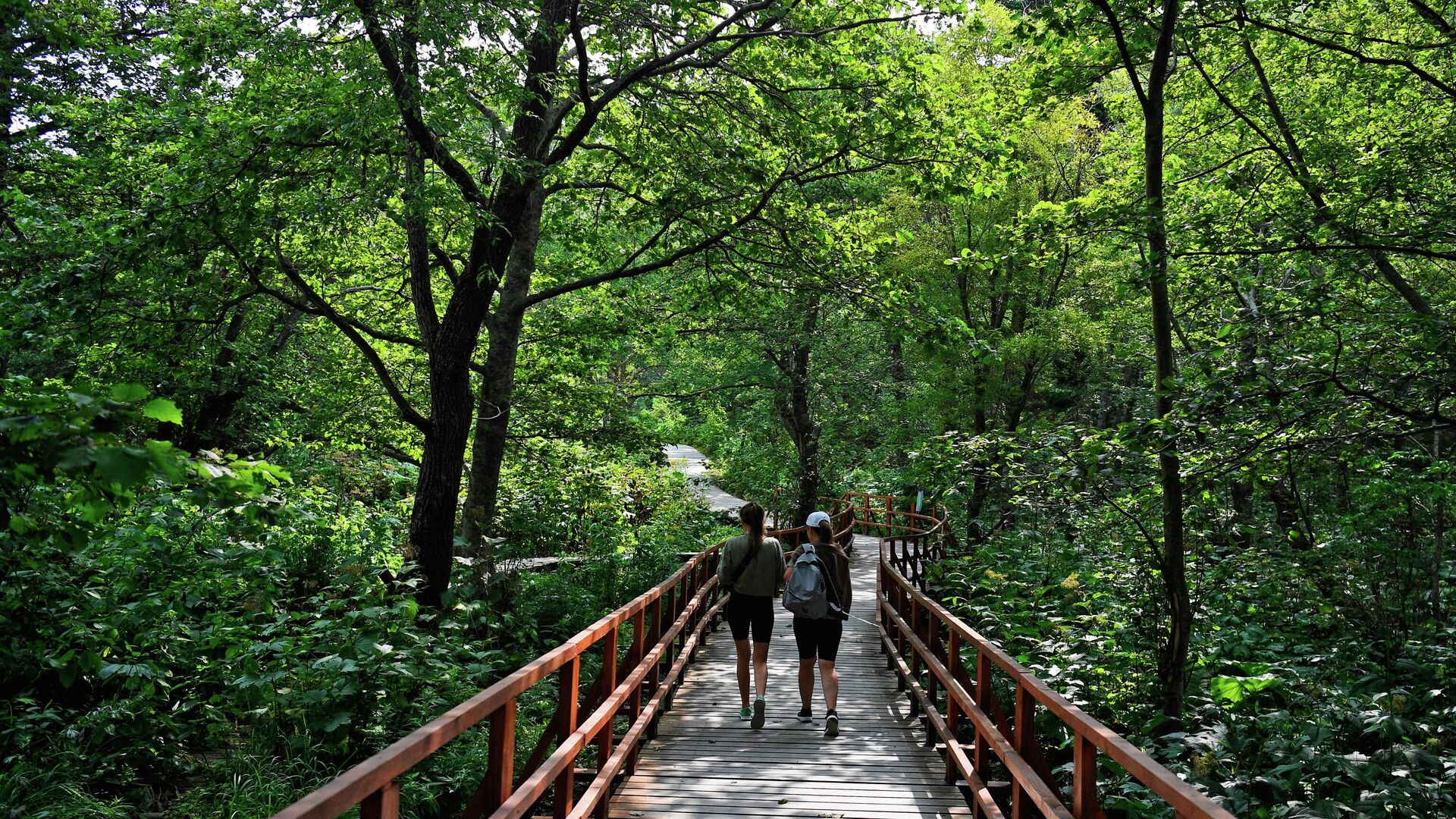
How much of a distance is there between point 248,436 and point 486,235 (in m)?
11.9

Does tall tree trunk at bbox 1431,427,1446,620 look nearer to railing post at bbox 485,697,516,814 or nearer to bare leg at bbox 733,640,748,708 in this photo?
bare leg at bbox 733,640,748,708

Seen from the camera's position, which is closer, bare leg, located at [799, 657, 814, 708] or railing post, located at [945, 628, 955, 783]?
railing post, located at [945, 628, 955, 783]

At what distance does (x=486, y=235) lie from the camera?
29.1 ft

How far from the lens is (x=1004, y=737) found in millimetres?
4930

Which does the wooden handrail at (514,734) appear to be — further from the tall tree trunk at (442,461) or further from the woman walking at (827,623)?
the tall tree trunk at (442,461)

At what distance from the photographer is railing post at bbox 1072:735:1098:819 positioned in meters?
3.63

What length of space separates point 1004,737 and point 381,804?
348cm

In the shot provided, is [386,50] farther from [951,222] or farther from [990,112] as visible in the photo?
[951,222]

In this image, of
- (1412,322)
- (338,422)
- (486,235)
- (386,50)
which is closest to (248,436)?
(338,422)

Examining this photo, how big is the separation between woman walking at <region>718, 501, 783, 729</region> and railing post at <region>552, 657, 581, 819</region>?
9.28ft

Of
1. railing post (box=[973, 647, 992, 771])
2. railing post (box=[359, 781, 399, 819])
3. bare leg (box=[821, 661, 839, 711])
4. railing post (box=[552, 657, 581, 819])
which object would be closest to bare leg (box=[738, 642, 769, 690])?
bare leg (box=[821, 661, 839, 711])

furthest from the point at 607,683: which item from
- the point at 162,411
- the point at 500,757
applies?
the point at 162,411

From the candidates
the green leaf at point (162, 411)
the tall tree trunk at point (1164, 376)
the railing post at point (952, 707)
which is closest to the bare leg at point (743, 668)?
the railing post at point (952, 707)

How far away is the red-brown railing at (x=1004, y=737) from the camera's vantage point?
3119mm
